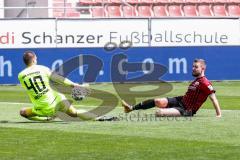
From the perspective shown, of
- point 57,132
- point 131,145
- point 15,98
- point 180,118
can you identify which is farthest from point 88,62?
point 131,145

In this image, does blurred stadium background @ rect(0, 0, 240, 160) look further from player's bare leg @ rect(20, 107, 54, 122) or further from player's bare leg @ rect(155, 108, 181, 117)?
player's bare leg @ rect(20, 107, 54, 122)

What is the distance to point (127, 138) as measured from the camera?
14.3 metres

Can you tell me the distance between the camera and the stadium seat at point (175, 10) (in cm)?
4162

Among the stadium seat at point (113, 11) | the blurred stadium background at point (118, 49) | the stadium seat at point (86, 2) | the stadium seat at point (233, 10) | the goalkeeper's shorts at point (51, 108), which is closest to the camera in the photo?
the goalkeeper's shorts at point (51, 108)

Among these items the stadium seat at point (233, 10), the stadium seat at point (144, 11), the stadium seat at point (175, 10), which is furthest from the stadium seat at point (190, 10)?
the stadium seat at point (144, 11)

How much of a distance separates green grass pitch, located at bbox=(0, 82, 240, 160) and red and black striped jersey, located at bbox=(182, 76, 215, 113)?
1.08ft

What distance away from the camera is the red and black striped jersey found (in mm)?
17719

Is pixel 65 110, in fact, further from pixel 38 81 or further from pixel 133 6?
pixel 133 6

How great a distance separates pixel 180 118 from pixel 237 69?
16.3m

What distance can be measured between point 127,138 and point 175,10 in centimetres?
2800

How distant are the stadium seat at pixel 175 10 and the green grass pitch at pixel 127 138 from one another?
72.2 ft

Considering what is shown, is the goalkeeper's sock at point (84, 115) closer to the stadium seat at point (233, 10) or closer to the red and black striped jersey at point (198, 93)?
the red and black striped jersey at point (198, 93)

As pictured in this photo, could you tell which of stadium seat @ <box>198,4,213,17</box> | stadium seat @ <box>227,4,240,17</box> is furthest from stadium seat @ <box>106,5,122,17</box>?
stadium seat @ <box>227,4,240,17</box>

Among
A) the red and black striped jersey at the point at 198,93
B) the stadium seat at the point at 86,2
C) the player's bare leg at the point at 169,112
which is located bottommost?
the player's bare leg at the point at 169,112
